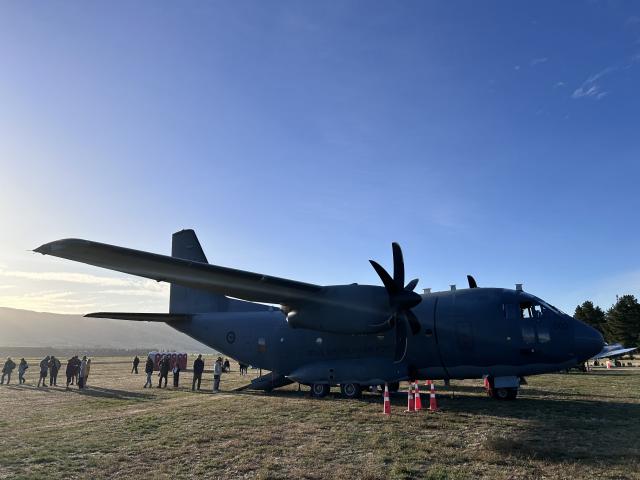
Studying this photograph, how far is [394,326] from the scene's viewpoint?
16688 mm

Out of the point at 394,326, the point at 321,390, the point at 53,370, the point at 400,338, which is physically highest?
the point at 394,326

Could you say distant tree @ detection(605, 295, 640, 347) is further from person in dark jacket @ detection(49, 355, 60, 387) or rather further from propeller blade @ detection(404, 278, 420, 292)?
person in dark jacket @ detection(49, 355, 60, 387)

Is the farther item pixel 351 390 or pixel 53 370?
pixel 53 370

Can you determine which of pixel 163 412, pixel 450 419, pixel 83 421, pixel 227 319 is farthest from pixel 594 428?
pixel 227 319

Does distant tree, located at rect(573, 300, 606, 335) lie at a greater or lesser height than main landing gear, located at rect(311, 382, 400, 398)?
greater

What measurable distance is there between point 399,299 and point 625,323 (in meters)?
70.5

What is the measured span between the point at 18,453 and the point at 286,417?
7.05 m

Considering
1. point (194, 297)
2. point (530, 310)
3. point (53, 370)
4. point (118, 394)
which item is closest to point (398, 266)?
point (530, 310)

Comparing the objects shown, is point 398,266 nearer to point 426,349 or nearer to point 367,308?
point 367,308

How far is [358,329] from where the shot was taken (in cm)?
1550

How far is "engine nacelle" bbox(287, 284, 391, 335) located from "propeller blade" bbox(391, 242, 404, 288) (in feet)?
2.46

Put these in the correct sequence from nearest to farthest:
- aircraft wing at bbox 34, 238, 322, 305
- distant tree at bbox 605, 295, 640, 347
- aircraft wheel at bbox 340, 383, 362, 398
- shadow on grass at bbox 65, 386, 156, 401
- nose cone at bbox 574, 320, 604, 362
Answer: aircraft wing at bbox 34, 238, 322, 305, nose cone at bbox 574, 320, 604, 362, aircraft wheel at bbox 340, 383, 362, 398, shadow on grass at bbox 65, 386, 156, 401, distant tree at bbox 605, 295, 640, 347

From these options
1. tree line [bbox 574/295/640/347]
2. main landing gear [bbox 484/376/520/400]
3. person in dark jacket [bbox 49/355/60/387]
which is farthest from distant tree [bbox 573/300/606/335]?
person in dark jacket [bbox 49/355/60/387]

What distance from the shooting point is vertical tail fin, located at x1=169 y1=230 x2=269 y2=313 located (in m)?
26.9
